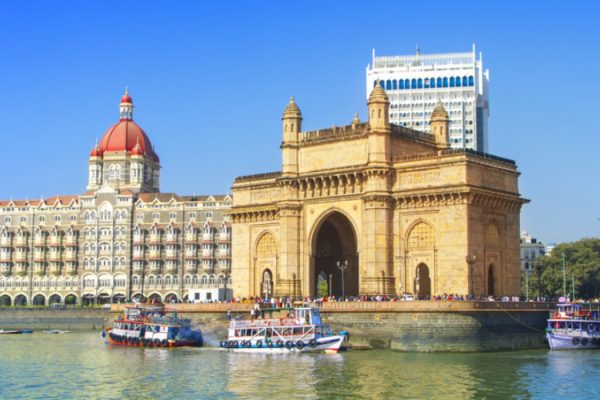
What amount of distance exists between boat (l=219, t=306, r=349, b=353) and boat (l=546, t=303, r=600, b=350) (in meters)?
14.6

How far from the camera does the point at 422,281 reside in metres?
68.9

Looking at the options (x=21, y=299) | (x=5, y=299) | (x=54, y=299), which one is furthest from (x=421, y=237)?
(x=5, y=299)

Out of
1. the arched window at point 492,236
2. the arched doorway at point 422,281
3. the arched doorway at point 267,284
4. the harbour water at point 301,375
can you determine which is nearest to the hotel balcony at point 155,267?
the arched doorway at point 267,284

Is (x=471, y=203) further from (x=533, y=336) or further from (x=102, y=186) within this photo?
(x=102, y=186)

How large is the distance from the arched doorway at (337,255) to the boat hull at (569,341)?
17912 mm

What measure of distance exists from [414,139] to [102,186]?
77.7m

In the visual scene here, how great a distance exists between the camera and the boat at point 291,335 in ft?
203

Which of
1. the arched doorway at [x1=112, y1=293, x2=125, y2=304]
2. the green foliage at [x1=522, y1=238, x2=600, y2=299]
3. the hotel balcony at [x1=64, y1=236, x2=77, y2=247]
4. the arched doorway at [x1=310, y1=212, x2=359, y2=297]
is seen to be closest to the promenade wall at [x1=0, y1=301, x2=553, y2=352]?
the arched doorway at [x1=310, y1=212, x2=359, y2=297]

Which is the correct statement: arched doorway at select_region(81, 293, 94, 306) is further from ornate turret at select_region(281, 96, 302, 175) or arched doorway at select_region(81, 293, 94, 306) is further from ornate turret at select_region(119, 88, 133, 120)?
ornate turret at select_region(281, 96, 302, 175)

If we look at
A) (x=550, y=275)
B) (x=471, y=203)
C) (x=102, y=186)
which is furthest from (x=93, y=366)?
(x=102, y=186)

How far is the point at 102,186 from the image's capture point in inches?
5512

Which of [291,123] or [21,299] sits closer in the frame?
[291,123]

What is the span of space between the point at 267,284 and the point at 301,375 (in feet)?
97.9

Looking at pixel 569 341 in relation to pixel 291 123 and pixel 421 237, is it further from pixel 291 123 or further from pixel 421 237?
pixel 291 123
